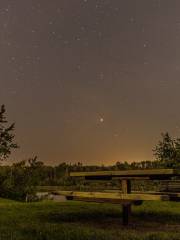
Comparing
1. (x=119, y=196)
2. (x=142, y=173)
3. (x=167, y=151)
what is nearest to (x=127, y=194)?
(x=119, y=196)

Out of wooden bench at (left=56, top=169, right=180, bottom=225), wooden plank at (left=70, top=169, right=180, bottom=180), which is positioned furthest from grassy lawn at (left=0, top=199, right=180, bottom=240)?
wooden plank at (left=70, top=169, right=180, bottom=180)

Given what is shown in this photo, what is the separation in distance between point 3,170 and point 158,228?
15580 mm

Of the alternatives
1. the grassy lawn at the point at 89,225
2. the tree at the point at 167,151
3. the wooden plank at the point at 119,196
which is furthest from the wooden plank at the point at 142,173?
the tree at the point at 167,151

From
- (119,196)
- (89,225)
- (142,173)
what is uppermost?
(142,173)

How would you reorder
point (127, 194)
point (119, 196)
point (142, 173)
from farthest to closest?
point (119, 196) < point (127, 194) < point (142, 173)

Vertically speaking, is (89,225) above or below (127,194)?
below

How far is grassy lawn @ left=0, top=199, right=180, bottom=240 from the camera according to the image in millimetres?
7562

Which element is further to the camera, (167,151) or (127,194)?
(167,151)

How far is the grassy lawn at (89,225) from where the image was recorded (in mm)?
7562

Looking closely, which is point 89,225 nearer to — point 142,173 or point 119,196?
point 119,196

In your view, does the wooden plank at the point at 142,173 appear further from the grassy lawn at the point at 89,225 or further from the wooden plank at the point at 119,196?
the grassy lawn at the point at 89,225

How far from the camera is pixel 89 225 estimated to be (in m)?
9.48

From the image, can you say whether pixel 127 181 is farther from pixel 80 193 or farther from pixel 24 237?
pixel 24 237

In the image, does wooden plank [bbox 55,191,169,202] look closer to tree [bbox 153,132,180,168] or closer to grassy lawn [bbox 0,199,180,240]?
grassy lawn [bbox 0,199,180,240]
